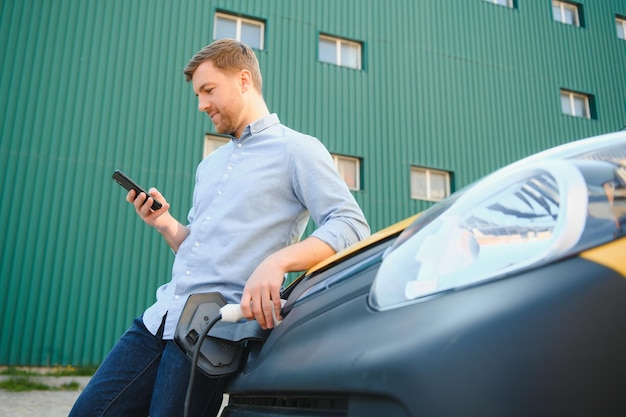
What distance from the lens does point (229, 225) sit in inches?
59.1

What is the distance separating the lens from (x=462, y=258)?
2.55 feet

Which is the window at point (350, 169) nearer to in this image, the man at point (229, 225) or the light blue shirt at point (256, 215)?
the man at point (229, 225)

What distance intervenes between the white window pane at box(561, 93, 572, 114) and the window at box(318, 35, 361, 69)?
5636mm

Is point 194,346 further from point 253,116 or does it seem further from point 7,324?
point 7,324

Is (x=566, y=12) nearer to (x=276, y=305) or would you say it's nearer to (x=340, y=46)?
(x=340, y=46)

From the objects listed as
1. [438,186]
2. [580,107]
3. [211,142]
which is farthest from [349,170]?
[580,107]

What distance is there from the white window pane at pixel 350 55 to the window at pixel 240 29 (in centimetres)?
175

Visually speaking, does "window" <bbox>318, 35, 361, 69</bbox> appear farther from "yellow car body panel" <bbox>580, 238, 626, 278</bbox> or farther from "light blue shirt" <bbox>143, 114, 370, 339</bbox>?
"yellow car body panel" <bbox>580, 238, 626, 278</bbox>

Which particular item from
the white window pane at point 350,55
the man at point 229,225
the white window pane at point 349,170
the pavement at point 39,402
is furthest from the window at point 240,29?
the man at point 229,225

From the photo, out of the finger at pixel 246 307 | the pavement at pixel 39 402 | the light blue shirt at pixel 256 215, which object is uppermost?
the light blue shirt at pixel 256 215

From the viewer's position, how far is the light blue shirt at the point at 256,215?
143cm

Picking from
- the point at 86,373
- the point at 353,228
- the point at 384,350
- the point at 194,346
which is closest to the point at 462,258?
the point at 384,350

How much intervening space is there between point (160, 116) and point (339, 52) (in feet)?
13.0

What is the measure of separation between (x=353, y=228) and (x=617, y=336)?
80cm
